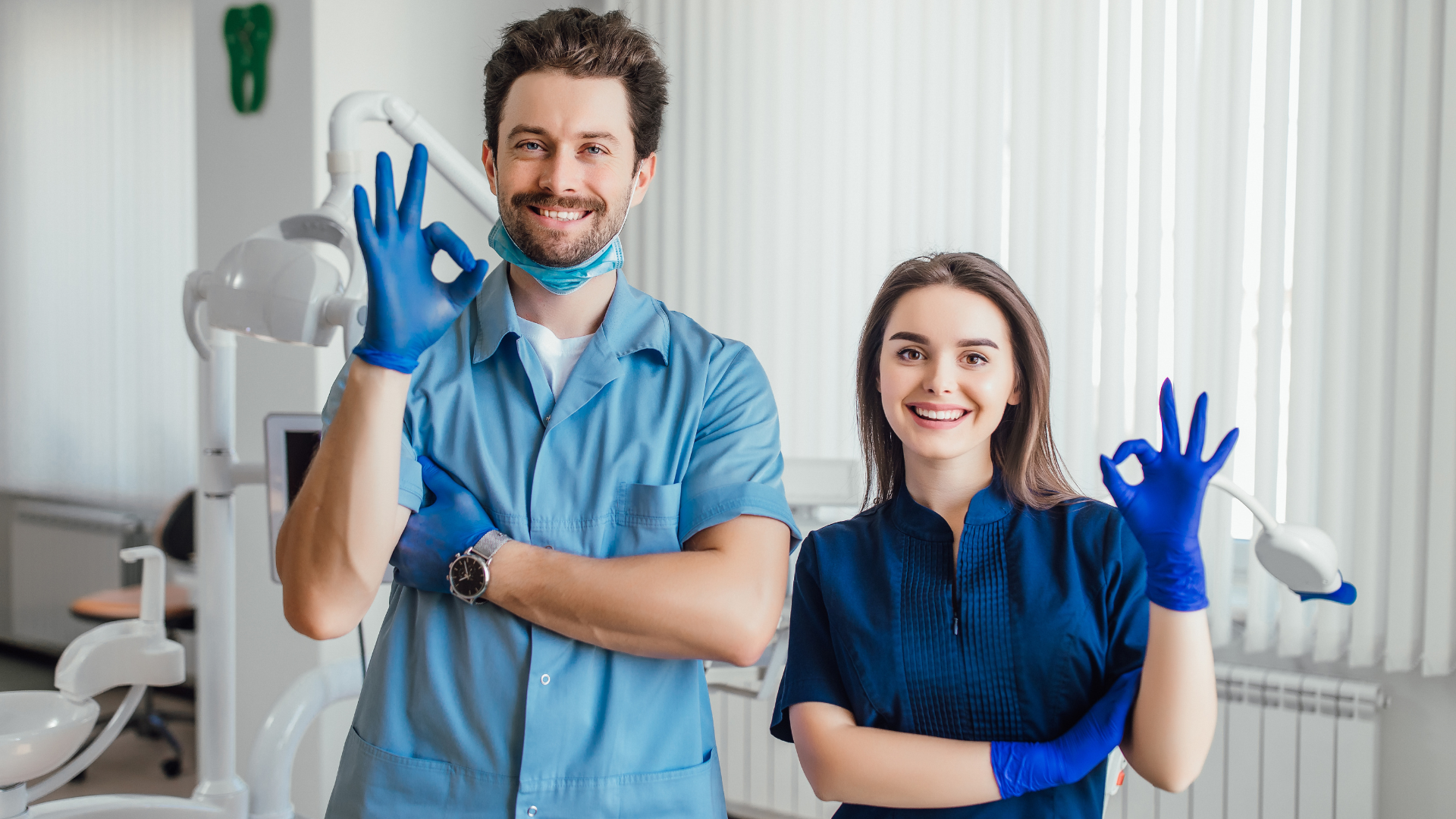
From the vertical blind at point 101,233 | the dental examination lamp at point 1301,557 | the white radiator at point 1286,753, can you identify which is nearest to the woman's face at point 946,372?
the dental examination lamp at point 1301,557

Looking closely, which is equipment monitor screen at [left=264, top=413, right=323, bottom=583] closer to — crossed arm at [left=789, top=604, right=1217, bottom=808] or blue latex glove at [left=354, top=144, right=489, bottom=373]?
blue latex glove at [left=354, top=144, right=489, bottom=373]

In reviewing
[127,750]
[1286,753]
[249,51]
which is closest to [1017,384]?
[1286,753]

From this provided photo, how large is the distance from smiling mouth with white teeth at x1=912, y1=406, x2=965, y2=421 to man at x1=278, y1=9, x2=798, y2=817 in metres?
0.18

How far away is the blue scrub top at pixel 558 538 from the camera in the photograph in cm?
105

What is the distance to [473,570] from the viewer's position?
102cm

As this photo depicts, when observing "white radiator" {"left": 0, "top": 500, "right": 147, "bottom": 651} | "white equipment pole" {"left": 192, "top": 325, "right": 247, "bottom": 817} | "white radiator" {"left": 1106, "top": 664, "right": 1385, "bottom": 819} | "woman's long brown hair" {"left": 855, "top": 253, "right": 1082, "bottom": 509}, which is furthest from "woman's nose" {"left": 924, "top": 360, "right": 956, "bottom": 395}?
"white radiator" {"left": 0, "top": 500, "right": 147, "bottom": 651}

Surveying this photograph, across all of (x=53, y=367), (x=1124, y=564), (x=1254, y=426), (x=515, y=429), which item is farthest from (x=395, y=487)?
(x=53, y=367)

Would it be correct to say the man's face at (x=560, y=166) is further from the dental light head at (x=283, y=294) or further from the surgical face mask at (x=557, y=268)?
the dental light head at (x=283, y=294)

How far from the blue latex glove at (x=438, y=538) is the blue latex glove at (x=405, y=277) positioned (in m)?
0.16

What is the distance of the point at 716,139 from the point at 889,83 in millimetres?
626

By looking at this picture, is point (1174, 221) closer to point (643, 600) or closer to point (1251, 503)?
point (1251, 503)

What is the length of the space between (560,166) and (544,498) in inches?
13.9

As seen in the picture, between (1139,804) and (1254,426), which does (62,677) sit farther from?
(1254,426)

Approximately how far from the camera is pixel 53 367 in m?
4.60
